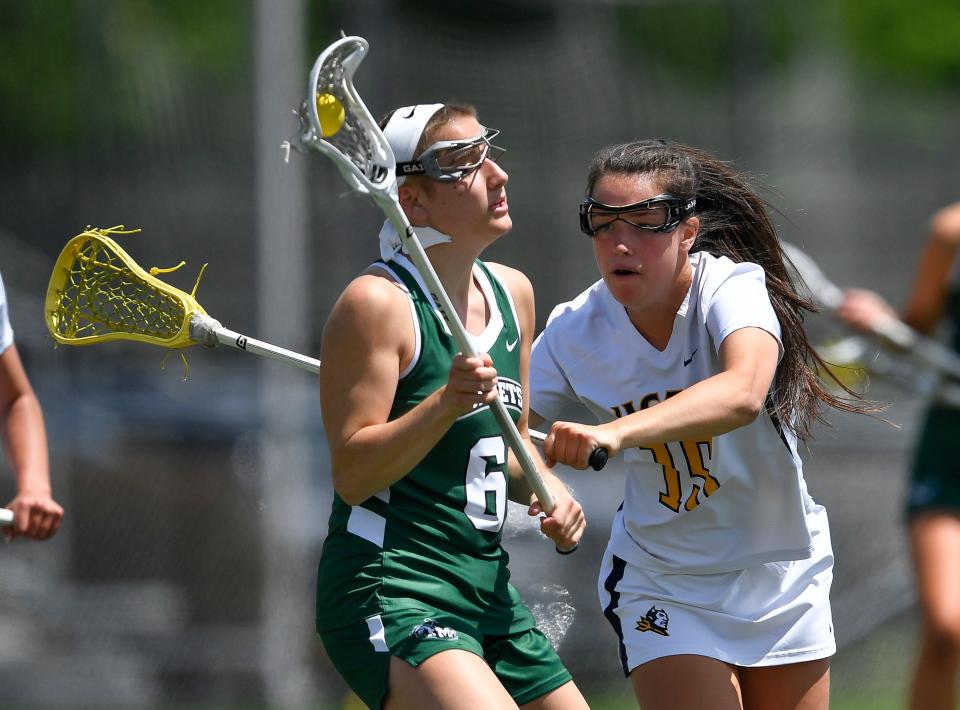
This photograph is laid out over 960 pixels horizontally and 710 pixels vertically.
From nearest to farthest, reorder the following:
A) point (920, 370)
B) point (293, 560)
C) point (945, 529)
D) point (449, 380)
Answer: point (449, 380)
point (945, 529)
point (920, 370)
point (293, 560)

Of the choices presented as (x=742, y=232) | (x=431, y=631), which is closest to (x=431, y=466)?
(x=431, y=631)

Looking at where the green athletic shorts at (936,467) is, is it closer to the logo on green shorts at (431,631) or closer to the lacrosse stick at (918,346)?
the lacrosse stick at (918,346)

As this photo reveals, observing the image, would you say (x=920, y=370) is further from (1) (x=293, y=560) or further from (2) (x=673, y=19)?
(2) (x=673, y=19)

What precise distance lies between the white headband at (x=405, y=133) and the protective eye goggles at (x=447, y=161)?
0.02 metres

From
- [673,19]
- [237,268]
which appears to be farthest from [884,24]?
[237,268]

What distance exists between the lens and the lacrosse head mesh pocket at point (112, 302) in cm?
351

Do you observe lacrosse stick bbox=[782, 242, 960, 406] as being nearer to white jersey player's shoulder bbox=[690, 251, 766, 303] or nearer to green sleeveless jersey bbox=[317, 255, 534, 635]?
white jersey player's shoulder bbox=[690, 251, 766, 303]

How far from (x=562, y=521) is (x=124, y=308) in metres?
1.29

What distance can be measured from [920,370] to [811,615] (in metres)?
2.23

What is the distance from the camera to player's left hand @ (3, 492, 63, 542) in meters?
3.42

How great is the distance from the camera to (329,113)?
282 centimetres

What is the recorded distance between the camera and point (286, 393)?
23.4 ft

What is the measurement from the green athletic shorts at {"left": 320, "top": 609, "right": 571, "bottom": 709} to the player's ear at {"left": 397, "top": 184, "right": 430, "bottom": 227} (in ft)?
2.77

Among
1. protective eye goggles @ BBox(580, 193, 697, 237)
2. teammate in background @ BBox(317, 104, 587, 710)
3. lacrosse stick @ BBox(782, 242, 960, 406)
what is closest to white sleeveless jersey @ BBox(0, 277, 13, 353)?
teammate in background @ BBox(317, 104, 587, 710)
